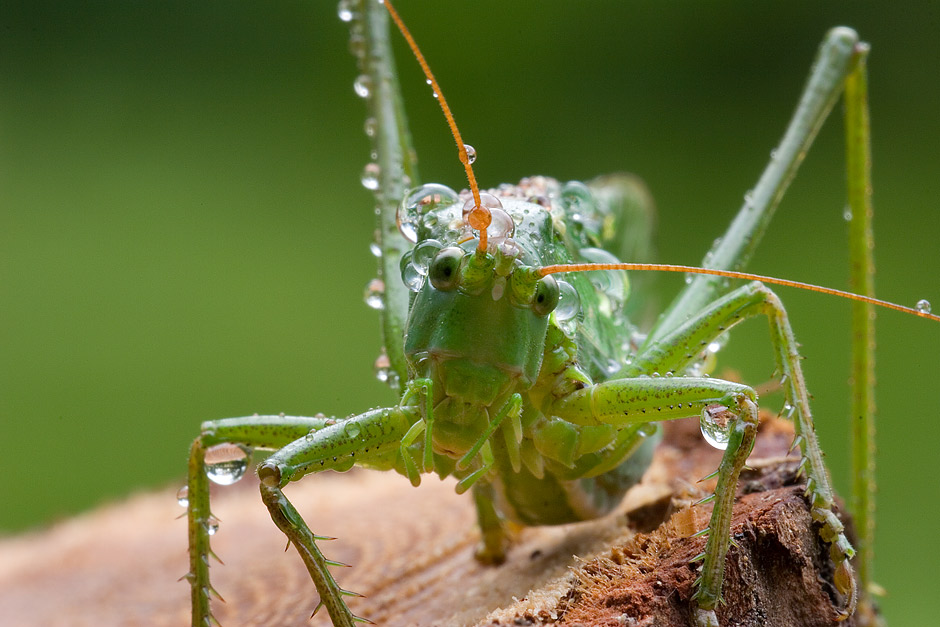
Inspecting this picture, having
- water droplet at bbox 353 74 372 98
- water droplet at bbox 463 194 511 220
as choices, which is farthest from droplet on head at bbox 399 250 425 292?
water droplet at bbox 353 74 372 98

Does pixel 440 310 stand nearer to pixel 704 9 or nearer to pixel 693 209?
pixel 693 209

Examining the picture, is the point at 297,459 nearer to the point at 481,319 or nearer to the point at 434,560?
the point at 481,319

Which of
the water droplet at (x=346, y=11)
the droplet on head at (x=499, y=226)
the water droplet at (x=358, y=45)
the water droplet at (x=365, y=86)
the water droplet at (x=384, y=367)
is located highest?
the water droplet at (x=346, y=11)

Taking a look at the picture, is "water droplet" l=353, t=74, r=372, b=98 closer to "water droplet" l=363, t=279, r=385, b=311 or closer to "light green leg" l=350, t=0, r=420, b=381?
"light green leg" l=350, t=0, r=420, b=381

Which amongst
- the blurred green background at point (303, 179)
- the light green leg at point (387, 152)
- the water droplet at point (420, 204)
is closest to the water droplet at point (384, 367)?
the light green leg at point (387, 152)

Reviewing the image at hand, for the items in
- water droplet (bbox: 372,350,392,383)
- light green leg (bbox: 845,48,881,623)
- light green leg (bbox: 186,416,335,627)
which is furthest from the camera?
light green leg (bbox: 845,48,881,623)

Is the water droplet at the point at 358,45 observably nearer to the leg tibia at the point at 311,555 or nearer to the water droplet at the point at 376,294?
the water droplet at the point at 376,294
